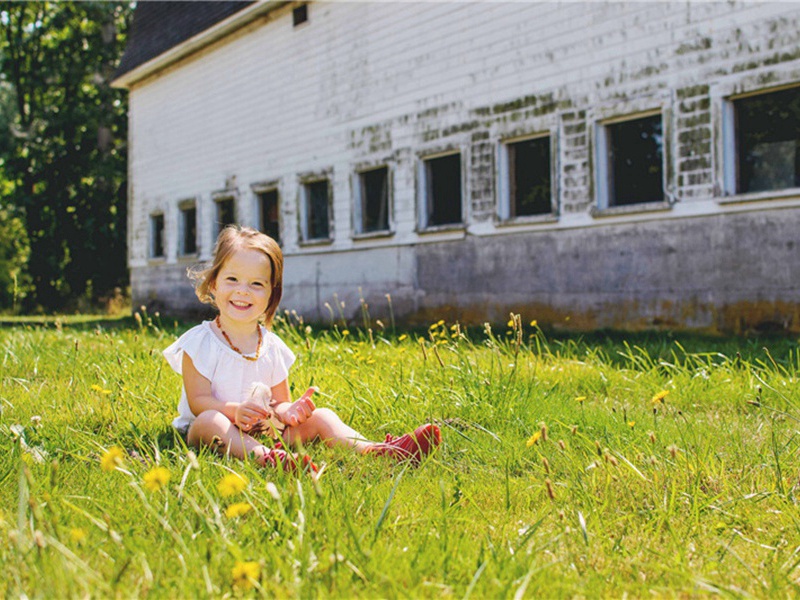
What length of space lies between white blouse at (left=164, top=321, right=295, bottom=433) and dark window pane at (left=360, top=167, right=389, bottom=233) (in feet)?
35.7

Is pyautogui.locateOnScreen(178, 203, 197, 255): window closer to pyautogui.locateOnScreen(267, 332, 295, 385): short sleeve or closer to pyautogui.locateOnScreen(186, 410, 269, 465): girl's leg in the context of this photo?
pyautogui.locateOnScreen(267, 332, 295, 385): short sleeve

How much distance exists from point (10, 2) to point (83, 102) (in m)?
5.90

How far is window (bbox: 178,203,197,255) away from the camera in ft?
65.5

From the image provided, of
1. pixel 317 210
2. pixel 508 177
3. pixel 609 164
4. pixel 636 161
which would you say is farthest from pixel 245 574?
pixel 317 210

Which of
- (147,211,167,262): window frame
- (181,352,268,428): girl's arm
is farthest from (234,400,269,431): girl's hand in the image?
(147,211,167,262): window frame

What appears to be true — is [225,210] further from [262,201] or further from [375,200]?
[375,200]

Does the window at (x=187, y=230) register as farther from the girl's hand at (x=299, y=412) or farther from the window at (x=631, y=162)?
the girl's hand at (x=299, y=412)

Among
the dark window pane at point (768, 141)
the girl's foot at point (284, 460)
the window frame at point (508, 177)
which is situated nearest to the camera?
the girl's foot at point (284, 460)

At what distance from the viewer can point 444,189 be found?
13680mm

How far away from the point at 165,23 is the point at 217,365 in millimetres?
18664

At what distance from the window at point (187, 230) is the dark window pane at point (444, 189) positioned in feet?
26.1

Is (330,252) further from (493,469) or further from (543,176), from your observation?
(493,469)

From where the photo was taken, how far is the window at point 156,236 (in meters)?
21.2

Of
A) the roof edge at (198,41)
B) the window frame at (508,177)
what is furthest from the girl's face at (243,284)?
the roof edge at (198,41)
